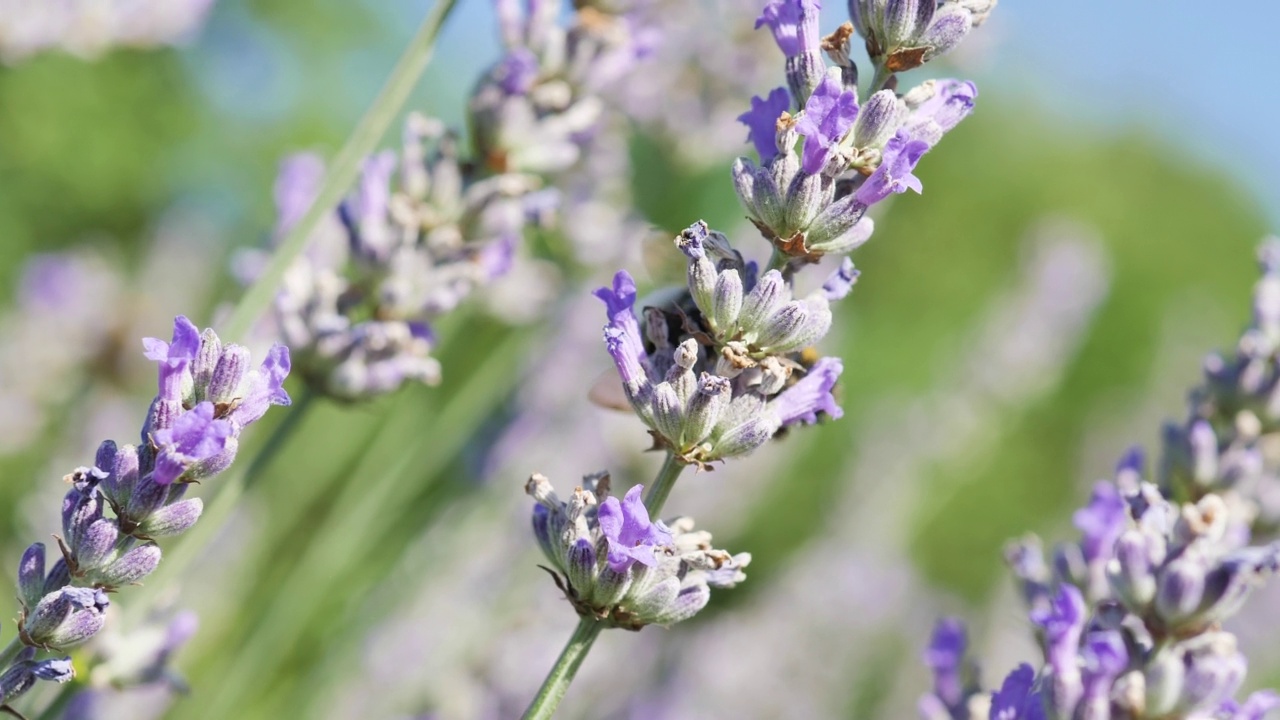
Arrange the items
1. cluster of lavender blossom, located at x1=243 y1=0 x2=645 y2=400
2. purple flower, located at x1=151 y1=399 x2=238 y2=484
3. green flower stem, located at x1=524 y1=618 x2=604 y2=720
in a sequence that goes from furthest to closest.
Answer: cluster of lavender blossom, located at x1=243 y1=0 x2=645 y2=400 < green flower stem, located at x1=524 y1=618 x2=604 y2=720 < purple flower, located at x1=151 y1=399 x2=238 y2=484

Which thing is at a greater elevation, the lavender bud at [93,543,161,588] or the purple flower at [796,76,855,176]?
the lavender bud at [93,543,161,588]

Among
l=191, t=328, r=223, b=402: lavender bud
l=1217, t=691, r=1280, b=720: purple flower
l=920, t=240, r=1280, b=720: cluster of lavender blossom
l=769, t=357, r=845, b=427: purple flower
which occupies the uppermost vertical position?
l=191, t=328, r=223, b=402: lavender bud

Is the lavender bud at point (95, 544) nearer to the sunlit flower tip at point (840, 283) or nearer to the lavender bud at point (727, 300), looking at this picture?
the lavender bud at point (727, 300)

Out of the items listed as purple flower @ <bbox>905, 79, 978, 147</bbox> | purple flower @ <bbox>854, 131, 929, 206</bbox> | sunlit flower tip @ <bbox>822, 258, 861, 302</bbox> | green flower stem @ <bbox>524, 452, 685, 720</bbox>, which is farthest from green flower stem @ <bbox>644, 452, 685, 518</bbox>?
purple flower @ <bbox>905, 79, 978, 147</bbox>

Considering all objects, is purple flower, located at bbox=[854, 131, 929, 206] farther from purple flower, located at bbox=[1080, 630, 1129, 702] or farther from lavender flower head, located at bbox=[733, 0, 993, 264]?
purple flower, located at bbox=[1080, 630, 1129, 702]

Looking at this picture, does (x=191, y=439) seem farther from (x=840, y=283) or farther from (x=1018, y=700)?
(x=1018, y=700)

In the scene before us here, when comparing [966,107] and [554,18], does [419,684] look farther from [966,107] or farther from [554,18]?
[966,107]
